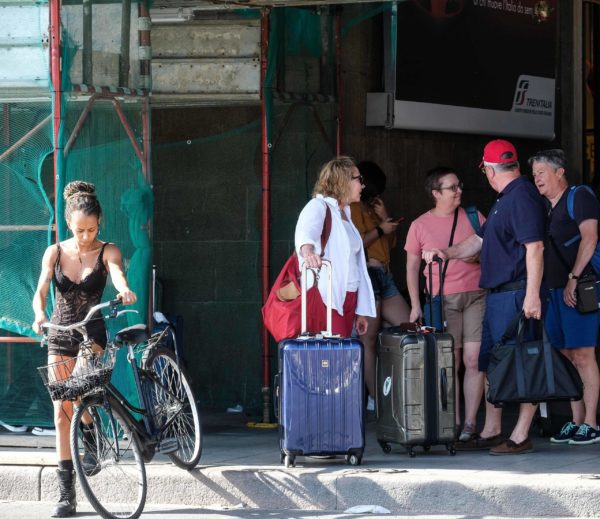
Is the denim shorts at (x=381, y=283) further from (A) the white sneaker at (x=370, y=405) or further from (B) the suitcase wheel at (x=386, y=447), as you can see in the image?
(B) the suitcase wheel at (x=386, y=447)

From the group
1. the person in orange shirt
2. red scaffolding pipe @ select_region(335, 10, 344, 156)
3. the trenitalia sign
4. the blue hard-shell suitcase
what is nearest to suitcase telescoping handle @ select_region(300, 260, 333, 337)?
the blue hard-shell suitcase

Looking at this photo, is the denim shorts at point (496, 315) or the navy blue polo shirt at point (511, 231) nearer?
the navy blue polo shirt at point (511, 231)

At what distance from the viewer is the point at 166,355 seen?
26.3ft

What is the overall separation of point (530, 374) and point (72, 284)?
2.78 meters

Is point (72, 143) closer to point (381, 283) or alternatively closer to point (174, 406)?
point (174, 406)

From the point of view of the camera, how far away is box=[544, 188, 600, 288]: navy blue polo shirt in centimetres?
867

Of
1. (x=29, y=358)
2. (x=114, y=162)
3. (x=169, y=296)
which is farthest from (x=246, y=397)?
(x=114, y=162)

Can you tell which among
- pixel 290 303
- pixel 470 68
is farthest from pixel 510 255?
pixel 470 68

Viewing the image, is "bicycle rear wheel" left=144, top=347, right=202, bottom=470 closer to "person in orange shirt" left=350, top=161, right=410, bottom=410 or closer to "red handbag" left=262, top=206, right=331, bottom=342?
"red handbag" left=262, top=206, right=331, bottom=342

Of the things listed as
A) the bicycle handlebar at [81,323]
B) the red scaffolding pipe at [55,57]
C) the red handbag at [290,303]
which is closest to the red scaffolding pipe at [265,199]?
the red handbag at [290,303]

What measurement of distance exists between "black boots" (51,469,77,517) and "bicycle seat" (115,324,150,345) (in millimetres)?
863

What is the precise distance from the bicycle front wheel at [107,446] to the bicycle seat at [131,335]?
323 millimetres

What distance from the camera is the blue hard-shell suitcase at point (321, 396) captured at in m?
7.74

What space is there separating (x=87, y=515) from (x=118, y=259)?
1.47 meters
